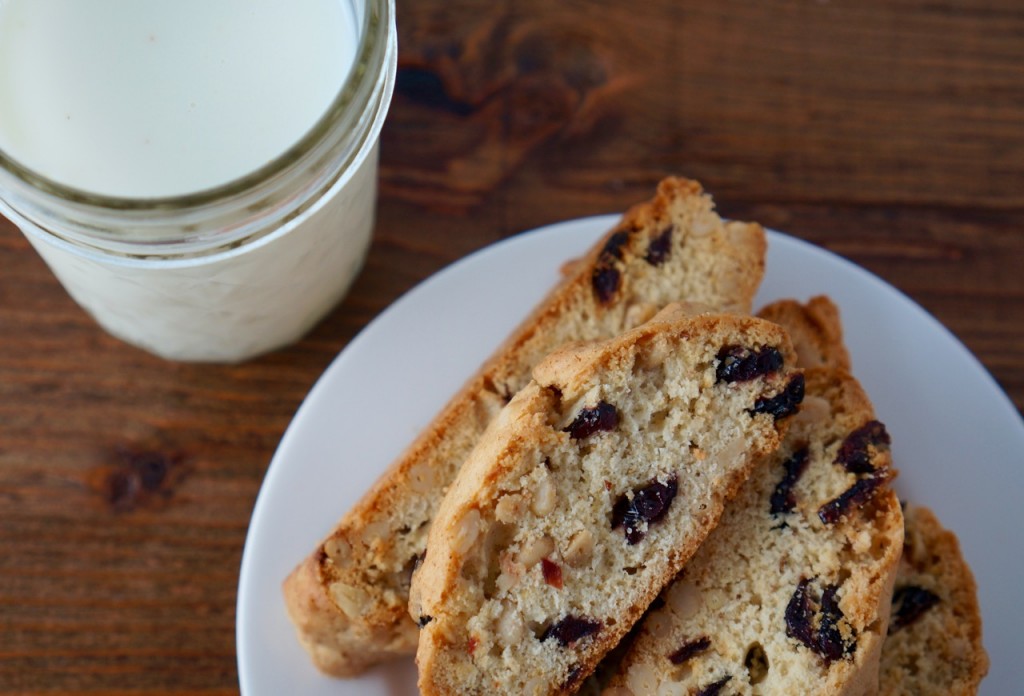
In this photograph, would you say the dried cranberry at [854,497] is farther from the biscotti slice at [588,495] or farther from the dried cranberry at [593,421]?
the dried cranberry at [593,421]

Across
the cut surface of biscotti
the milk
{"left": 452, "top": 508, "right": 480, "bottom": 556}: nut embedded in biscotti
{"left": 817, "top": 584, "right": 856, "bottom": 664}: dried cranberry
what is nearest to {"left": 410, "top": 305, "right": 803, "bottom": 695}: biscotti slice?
{"left": 452, "top": 508, "right": 480, "bottom": 556}: nut embedded in biscotti

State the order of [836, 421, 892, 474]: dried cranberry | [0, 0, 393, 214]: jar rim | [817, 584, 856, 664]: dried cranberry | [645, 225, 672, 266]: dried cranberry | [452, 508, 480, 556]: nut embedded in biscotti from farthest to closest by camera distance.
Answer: [645, 225, 672, 266]: dried cranberry, [836, 421, 892, 474]: dried cranberry, [817, 584, 856, 664]: dried cranberry, [452, 508, 480, 556]: nut embedded in biscotti, [0, 0, 393, 214]: jar rim

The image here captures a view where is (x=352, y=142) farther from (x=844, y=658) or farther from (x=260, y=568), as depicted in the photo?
(x=844, y=658)

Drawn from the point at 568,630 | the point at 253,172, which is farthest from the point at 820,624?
the point at 253,172

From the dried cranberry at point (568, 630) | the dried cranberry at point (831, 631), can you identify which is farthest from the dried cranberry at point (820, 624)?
the dried cranberry at point (568, 630)

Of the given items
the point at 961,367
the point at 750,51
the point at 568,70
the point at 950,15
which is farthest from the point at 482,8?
the point at 961,367

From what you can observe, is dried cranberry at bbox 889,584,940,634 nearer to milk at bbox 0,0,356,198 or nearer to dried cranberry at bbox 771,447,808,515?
dried cranberry at bbox 771,447,808,515
